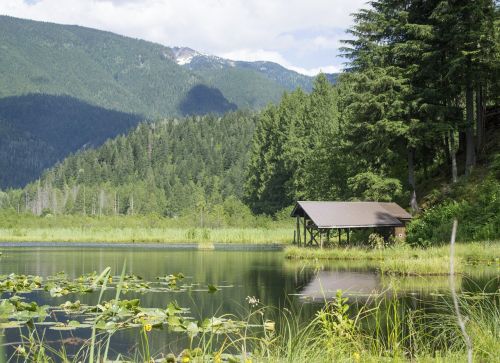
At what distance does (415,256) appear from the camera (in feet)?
100

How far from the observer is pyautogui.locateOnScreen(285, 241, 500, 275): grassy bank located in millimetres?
25625

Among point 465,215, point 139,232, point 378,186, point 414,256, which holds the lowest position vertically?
point 414,256

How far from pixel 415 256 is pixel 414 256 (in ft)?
0.15

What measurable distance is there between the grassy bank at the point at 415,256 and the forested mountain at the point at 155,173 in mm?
90021

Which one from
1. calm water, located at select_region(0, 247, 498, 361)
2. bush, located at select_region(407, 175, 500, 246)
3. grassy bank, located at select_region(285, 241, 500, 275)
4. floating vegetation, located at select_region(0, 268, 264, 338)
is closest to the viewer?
floating vegetation, located at select_region(0, 268, 264, 338)

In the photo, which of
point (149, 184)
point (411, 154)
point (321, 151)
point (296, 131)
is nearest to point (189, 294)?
point (411, 154)

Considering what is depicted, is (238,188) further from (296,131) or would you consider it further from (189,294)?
(189,294)

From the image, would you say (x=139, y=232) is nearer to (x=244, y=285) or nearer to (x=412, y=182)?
(x=412, y=182)

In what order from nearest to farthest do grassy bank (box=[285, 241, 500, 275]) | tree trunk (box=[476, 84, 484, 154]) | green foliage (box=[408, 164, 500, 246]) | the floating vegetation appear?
the floating vegetation < grassy bank (box=[285, 241, 500, 275]) < green foliage (box=[408, 164, 500, 246]) < tree trunk (box=[476, 84, 484, 154])

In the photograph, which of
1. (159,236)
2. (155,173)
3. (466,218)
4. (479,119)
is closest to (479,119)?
(479,119)

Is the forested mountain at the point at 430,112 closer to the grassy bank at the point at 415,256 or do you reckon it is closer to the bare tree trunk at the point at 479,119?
the bare tree trunk at the point at 479,119

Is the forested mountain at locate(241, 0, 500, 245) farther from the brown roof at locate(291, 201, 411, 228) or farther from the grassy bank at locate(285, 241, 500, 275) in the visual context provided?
the grassy bank at locate(285, 241, 500, 275)

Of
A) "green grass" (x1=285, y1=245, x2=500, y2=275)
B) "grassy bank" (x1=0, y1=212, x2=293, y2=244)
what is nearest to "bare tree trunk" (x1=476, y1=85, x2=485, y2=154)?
"green grass" (x1=285, y1=245, x2=500, y2=275)

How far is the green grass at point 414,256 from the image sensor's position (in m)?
25.6
